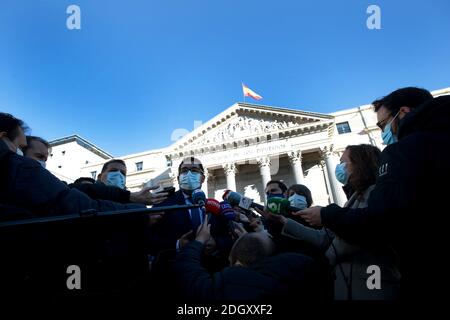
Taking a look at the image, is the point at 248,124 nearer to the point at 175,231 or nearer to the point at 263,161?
the point at 263,161

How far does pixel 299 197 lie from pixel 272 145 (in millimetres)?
20328

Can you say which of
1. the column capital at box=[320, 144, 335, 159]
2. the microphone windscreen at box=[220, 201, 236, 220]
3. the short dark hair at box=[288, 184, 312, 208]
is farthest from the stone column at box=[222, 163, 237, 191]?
the microphone windscreen at box=[220, 201, 236, 220]

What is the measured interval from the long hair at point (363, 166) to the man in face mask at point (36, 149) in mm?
4138

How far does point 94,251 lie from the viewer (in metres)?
1.94

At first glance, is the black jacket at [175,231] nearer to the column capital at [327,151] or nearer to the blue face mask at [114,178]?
the blue face mask at [114,178]

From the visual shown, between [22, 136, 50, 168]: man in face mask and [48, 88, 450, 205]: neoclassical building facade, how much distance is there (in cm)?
2020

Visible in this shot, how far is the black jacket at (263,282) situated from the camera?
1.59 metres

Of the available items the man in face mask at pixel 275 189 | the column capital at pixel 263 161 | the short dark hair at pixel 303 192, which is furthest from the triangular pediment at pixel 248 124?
the short dark hair at pixel 303 192

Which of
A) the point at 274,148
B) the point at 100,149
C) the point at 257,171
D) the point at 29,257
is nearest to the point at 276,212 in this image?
the point at 29,257

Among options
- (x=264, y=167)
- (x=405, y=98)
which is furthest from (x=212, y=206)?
(x=264, y=167)

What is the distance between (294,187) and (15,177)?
3936 mm

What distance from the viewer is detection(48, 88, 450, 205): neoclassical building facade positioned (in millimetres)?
23609

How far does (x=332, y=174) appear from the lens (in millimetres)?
21734
